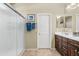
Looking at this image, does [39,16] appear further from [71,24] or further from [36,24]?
[71,24]

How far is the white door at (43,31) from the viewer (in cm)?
565

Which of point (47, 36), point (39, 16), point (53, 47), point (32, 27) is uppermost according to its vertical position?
point (39, 16)

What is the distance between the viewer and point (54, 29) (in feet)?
18.3

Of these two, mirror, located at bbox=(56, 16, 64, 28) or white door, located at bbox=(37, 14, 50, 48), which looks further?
white door, located at bbox=(37, 14, 50, 48)

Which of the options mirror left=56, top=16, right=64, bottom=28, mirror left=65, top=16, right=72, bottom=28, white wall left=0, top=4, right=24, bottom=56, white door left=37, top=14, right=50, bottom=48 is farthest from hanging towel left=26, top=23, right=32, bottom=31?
white wall left=0, top=4, right=24, bottom=56

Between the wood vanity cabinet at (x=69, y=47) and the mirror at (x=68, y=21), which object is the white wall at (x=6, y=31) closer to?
the wood vanity cabinet at (x=69, y=47)

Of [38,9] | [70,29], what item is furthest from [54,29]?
[38,9]

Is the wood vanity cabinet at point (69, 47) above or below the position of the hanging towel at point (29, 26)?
below

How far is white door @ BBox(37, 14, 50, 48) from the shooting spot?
565cm

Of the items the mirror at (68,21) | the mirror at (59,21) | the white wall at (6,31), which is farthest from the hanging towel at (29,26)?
the white wall at (6,31)

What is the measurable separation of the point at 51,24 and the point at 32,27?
78cm

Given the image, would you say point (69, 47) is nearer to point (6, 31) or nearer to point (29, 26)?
point (6, 31)

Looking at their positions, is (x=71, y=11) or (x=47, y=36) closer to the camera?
(x=71, y=11)

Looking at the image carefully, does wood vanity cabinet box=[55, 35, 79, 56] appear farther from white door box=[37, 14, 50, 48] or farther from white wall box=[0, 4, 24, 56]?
white door box=[37, 14, 50, 48]
